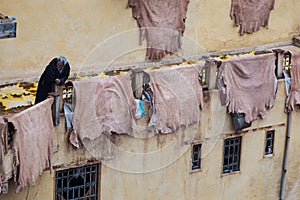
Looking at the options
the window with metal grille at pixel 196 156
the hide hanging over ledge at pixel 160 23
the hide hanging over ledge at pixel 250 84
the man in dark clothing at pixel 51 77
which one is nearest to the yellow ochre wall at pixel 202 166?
the window with metal grille at pixel 196 156

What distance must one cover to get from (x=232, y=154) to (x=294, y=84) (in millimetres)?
2465

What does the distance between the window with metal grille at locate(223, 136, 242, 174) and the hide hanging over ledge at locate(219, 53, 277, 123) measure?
68 cm

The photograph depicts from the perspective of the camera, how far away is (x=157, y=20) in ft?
84.9

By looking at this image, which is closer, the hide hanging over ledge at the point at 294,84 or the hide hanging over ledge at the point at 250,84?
the hide hanging over ledge at the point at 250,84

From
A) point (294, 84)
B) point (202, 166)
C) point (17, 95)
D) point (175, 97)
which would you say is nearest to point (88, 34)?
point (17, 95)

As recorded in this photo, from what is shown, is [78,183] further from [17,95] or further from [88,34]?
[88,34]

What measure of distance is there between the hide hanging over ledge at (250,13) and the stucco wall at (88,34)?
0.64 ft

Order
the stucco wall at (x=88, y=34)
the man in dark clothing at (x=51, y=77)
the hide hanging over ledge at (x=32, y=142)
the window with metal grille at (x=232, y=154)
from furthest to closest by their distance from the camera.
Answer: the window with metal grille at (x=232, y=154) < the stucco wall at (x=88, y=34) < the man in dark clothing at (x=51, y=77) < the hide hanging over ledge at (x=32, y=142)

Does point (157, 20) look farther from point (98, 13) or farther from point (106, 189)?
point (106, 189)

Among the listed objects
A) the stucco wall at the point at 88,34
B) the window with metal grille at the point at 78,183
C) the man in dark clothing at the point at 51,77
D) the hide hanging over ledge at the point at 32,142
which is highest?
the stucco wall at the point at 88,34

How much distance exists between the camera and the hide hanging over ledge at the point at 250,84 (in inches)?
966

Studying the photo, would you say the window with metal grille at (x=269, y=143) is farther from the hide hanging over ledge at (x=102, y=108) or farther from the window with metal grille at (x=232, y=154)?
the hide hanging over ledge at (x=102, y=108)

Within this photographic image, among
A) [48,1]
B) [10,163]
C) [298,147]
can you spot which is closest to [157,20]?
[48,1]

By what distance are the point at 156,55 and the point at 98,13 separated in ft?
7.50
